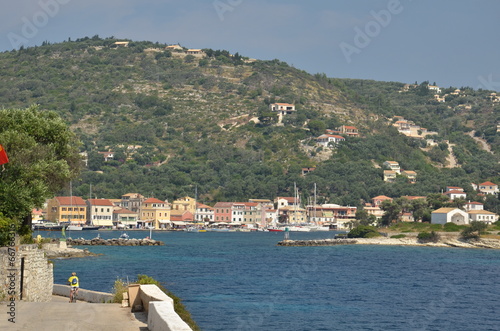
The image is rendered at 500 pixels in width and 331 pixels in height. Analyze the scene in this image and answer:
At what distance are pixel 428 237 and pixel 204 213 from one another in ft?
282

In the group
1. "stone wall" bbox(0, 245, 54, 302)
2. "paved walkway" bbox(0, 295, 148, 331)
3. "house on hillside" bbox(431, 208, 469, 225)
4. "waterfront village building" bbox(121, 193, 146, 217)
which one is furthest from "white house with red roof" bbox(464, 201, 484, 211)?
"paved walkway" bbox(0, 295, 148, 331)

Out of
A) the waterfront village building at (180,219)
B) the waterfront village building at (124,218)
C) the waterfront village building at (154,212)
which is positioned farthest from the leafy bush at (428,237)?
the waterfront village building at (124,218)

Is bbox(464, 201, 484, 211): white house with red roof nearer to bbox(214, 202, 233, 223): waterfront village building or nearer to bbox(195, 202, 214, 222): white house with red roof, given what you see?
bbox(214, 202, 233, 223): waterfront village building

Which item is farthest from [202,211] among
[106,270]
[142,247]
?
[106,270]

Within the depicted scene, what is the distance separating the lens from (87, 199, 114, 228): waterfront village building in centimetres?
17712

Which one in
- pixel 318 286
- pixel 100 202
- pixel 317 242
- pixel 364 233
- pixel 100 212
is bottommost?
pixel 318 286

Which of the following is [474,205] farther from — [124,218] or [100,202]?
[100,202]

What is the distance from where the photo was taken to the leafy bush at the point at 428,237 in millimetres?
122125

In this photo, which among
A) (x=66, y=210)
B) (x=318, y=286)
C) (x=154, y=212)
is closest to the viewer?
(x=318, y=286)

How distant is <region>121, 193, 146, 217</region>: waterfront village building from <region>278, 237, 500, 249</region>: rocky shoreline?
73011 millimetres

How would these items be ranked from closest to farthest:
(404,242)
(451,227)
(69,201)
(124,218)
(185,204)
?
(404,242) → (451,227) → (69,201) → (124,218) → (185,204)

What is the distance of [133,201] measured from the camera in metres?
191

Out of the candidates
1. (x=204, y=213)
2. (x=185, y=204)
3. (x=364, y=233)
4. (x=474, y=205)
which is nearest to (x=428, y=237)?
(x=364, y=233)

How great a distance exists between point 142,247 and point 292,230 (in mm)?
82936
